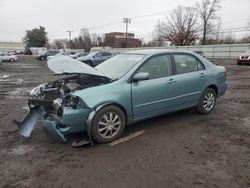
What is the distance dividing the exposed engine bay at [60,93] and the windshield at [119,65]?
321 millimetres

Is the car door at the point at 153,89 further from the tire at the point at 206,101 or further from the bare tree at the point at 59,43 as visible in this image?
the bare tree at the point at 59,43

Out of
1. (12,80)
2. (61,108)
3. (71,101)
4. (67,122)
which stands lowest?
(12,80)

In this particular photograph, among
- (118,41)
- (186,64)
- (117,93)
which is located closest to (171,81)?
(186,64)

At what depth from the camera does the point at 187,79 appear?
4906mm

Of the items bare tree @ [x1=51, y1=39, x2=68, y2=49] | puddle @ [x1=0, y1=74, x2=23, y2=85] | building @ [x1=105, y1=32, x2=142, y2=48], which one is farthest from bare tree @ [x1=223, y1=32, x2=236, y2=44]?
bare tree @ [x1=51, y1=39, x2=68, y2=49]

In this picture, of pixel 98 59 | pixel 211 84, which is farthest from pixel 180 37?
pixel 211 84

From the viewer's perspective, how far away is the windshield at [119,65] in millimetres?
4348

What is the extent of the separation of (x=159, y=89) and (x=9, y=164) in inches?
113

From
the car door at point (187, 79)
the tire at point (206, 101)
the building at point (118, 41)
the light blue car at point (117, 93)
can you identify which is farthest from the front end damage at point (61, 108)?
the building at point (118, 41)

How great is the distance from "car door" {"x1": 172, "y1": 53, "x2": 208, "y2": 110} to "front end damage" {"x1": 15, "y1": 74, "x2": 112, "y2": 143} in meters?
1.60

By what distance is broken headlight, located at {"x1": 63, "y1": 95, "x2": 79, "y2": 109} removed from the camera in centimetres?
368

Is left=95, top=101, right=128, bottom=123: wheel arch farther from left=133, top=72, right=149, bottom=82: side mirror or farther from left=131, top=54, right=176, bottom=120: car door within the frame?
left=133, top=72, right=149, bottom=82: side mirror

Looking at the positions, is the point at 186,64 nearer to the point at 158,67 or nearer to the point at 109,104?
the point at 158,67

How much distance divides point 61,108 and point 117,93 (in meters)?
0.98
